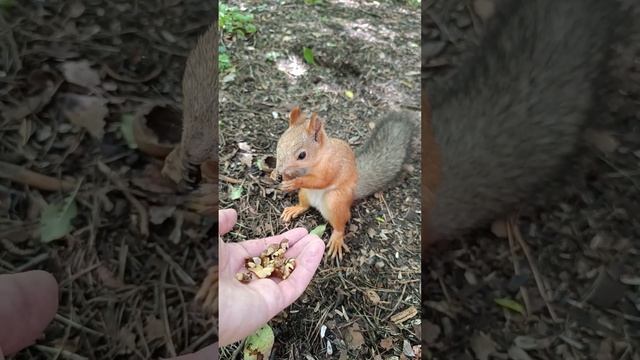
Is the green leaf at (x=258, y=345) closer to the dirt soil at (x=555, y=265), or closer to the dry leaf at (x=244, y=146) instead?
the dry leaf at (x=244, y=146)

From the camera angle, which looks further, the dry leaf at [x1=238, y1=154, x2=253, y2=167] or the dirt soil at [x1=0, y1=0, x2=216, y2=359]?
the dry leaf at [x1=238, y1=154, x2=253, y2=167]

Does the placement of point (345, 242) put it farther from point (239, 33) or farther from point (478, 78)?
point (478, 78)

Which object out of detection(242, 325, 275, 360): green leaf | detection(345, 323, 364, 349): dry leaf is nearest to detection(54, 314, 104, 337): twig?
detection(242, 325, 275, 360): green leaf

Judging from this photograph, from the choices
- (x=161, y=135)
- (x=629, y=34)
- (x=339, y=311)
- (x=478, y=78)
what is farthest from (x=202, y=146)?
(x=339, y=311)

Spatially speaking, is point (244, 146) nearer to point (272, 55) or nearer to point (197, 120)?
point (272, 55)

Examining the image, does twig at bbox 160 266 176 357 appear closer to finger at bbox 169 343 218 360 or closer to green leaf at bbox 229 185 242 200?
finger at bbox 169 343 218 360

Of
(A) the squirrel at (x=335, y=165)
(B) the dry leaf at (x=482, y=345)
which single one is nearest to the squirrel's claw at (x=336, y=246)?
(A) the squirrel at (x=335, y=165)
